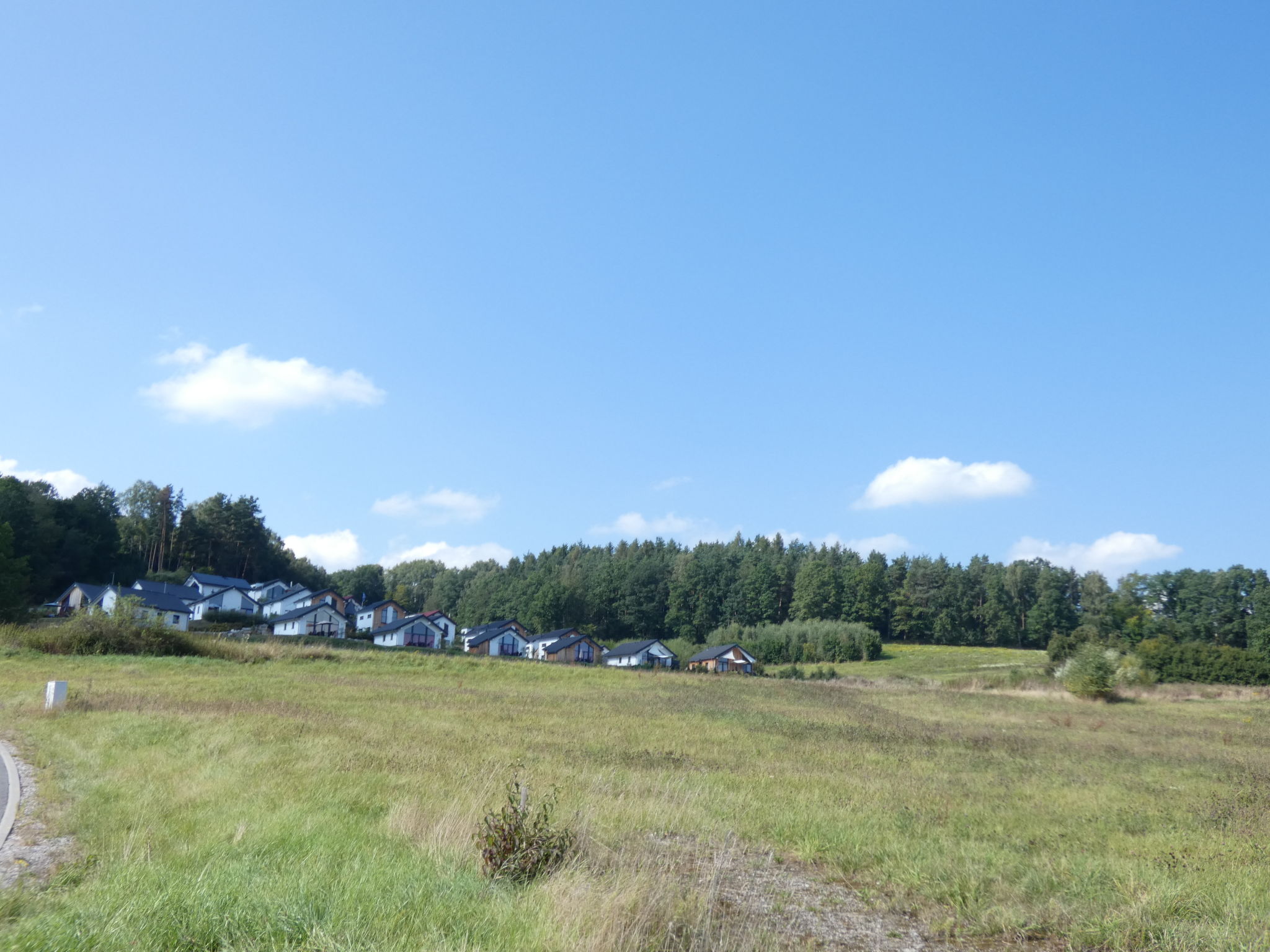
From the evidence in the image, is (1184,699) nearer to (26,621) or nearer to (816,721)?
(816,721)

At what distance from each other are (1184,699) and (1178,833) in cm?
4947

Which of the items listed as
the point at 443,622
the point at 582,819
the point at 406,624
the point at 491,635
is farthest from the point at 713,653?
the point at 582,819

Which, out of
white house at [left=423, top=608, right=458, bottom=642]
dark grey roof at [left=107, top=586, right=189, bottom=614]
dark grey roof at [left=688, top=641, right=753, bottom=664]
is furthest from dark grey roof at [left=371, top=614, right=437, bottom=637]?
dark grey roof at [left=688, top=641, right=753, bottom=664]

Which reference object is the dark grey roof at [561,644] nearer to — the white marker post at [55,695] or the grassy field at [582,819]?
the grassy field at [582,819]

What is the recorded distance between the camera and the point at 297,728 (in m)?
19.0

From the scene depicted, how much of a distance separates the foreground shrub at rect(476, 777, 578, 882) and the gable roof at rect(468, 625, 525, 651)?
338ft

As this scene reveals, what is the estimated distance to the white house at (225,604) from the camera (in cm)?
9612

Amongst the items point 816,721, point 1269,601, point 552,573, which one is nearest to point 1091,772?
point 816,721

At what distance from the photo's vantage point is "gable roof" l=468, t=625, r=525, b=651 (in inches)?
4281

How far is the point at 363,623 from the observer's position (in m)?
118

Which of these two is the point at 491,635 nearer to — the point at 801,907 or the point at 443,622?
the point at 443,622

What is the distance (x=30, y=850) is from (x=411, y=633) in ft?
307

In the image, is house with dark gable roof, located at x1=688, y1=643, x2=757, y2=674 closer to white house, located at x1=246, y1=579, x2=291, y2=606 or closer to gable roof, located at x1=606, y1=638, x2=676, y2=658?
gable roof, located at x1=606, y1=638, x2=676, y2=658

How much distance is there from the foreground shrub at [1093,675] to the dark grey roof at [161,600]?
268ft
